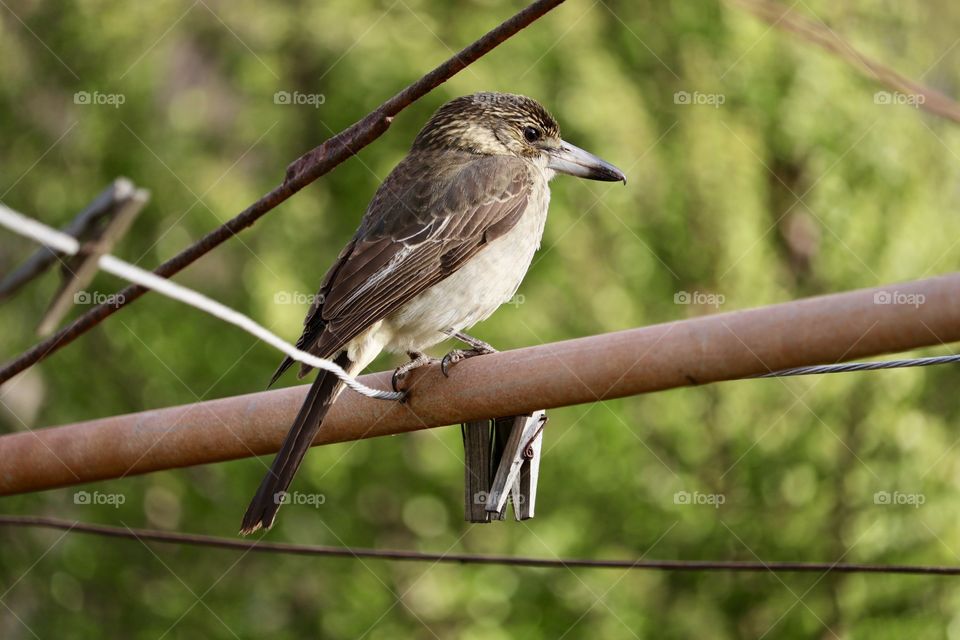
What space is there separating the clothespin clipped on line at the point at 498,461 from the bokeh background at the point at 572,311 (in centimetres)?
234

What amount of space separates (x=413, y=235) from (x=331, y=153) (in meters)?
1.27

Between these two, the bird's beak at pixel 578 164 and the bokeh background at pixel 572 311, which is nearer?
the bird's beak at pixel 578 164

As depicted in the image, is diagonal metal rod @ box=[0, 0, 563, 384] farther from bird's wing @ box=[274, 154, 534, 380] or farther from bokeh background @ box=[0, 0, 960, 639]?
bokeh background @ box=[0, 0, 960, 639]

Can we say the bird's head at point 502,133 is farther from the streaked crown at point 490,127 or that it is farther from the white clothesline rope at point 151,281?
the white clothesline rope at point 151,281

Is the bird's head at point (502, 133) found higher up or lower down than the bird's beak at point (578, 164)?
higher up

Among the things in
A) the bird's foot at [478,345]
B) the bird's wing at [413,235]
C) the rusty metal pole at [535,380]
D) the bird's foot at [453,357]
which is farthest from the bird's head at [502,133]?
the rusty metal pole at [535,380]

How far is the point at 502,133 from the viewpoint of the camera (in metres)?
4.59

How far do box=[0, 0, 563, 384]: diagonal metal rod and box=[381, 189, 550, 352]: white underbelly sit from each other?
1091 mm

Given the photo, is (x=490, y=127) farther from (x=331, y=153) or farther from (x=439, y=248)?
(x=331, y=153)

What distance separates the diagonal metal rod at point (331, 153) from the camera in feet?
8.10

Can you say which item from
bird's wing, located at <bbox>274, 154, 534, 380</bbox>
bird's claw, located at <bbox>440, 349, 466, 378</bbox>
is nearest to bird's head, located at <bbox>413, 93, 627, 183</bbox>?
bird's wing, located at <bbox>274, 154, 534, 380</bbox>

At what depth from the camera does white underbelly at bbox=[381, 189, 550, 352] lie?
387 cm

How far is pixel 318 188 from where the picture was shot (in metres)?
6.00

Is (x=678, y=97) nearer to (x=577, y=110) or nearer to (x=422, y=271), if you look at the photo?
(x=577, y=110)
